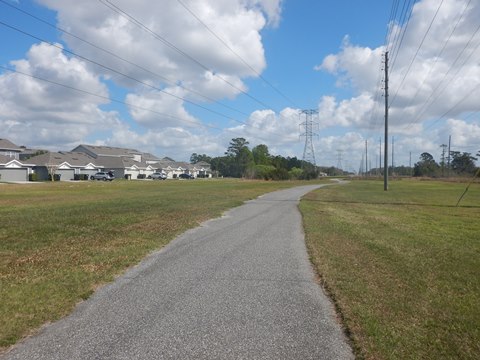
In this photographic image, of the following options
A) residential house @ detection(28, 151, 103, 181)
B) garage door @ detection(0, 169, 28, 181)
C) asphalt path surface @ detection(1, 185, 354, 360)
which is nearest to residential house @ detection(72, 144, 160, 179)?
residential house @ detection(28, 151, 103, 181)

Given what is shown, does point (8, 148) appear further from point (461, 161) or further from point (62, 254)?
point (461, 161)

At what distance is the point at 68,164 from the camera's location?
283 feet

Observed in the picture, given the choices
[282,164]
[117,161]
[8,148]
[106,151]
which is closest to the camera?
[8,148]

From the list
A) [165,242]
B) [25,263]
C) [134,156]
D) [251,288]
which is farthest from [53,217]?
[134,156]

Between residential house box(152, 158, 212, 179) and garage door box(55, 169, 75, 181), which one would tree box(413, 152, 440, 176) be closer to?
residential house box(152, 158, 212, 179)

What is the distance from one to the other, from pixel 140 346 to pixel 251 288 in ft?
9.17

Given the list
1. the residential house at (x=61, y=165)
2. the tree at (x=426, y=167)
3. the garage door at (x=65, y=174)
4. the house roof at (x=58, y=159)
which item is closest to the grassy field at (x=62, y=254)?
the residential house at (x=61, y=165)

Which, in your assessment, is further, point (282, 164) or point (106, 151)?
point (282, 164)

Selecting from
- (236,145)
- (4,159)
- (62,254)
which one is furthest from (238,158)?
(62,254)

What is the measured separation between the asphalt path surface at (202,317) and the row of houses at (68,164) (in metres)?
70.4

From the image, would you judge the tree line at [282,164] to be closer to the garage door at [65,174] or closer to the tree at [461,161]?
the tree at [461,161]

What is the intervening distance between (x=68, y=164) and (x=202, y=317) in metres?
87.5

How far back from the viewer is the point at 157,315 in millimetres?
5734

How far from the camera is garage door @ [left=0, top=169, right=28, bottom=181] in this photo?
68.9 metres
